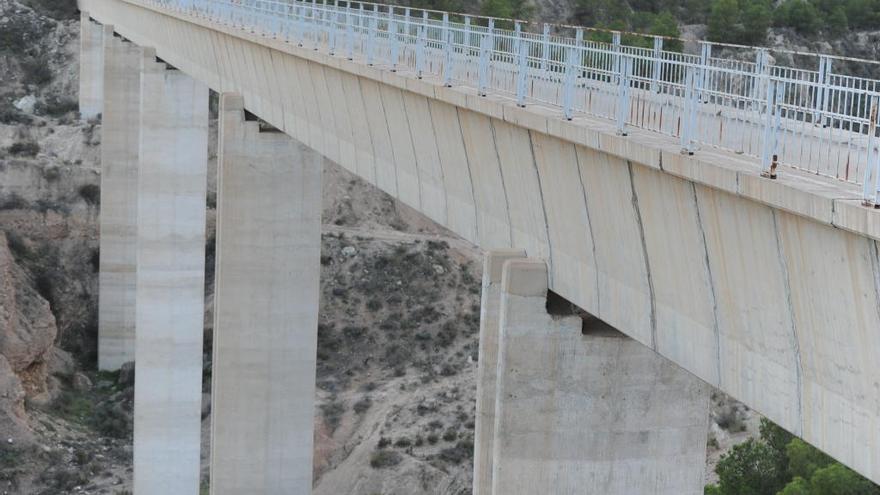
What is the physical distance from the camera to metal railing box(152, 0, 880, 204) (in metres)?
10.9

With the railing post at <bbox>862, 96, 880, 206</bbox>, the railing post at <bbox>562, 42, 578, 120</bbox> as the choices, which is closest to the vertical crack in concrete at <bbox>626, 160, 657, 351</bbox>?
the railing post at <bbox>562, 42, 578, 120</bbox>

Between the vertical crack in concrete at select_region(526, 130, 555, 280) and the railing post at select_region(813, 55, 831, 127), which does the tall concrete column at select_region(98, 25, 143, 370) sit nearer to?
the vertical crack in concrete at select_region(526, 130, 555, 280)

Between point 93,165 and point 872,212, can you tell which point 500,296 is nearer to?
point 872,212

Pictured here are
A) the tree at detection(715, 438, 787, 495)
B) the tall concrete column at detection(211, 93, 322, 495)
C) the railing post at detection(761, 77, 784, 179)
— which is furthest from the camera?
the tree at detection(715, 438, 787, 495)

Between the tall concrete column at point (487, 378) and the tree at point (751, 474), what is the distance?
18404 millimetres

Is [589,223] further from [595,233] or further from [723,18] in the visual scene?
[723,18]

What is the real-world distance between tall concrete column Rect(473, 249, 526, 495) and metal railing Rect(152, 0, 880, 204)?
5.31 ft

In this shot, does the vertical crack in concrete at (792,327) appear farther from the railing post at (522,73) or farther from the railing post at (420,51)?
the railing post at (420,51)

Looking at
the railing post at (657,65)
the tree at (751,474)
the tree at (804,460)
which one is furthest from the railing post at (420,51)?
the tree at (751,474)

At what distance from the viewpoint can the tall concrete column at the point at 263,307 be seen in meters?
29.9

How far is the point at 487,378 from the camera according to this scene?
15.5m

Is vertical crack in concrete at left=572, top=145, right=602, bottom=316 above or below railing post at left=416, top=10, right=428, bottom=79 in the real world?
below

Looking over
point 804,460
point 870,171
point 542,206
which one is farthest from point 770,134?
point 804,460

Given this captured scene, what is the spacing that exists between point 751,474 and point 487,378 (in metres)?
19.3
